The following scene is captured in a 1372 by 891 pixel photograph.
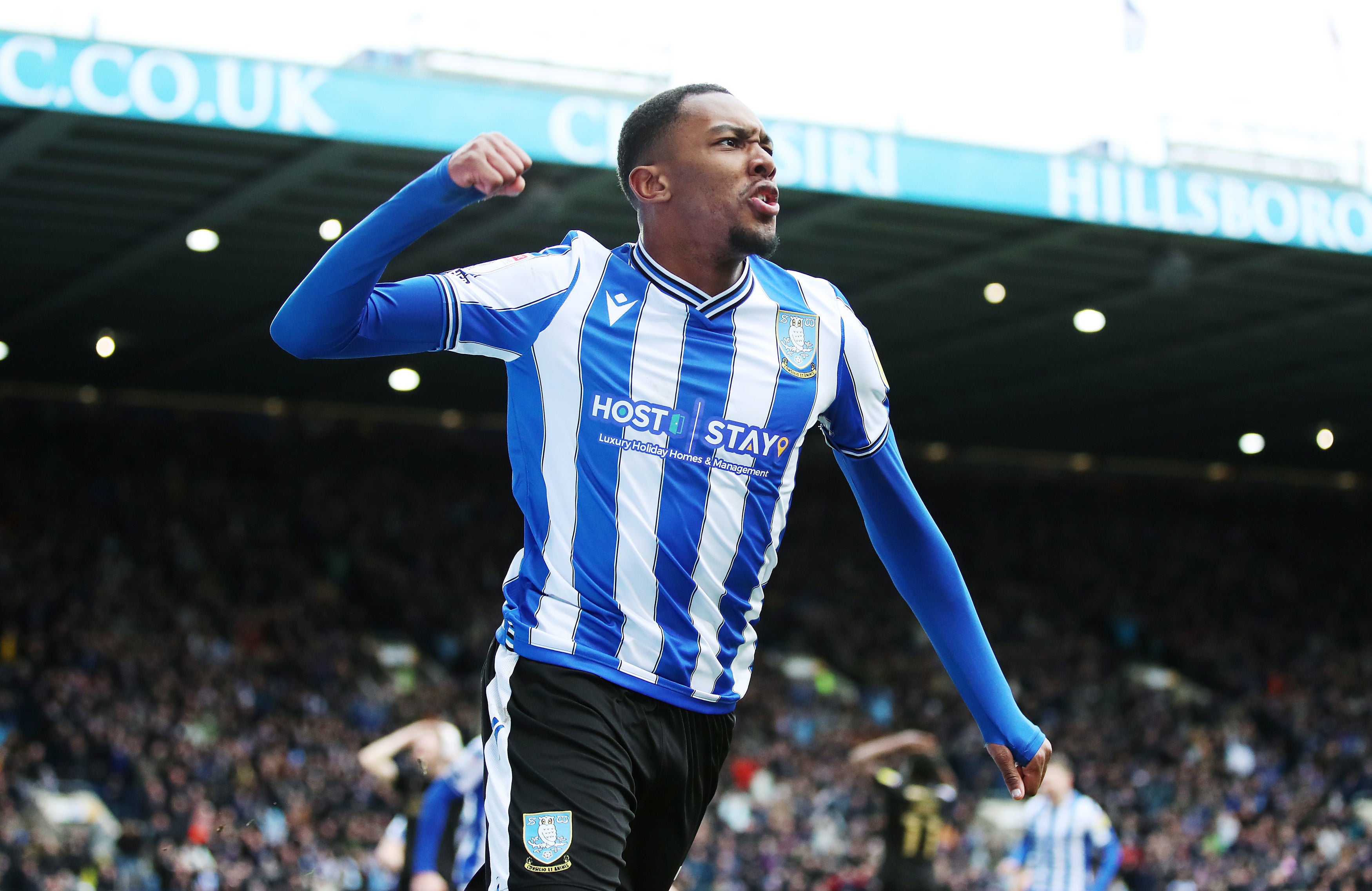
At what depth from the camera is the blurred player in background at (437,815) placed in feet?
23.5

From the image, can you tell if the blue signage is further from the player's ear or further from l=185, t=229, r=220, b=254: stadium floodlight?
the player's ear

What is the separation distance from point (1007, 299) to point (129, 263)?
10464mm

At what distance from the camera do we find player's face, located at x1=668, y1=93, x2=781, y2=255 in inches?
124

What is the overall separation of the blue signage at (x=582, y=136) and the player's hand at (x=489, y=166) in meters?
10.7

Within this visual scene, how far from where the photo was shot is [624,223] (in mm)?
16922

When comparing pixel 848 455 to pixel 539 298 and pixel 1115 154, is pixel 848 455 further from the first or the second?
pixel 1115 154

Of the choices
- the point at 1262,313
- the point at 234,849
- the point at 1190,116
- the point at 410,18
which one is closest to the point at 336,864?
the point at 234,849

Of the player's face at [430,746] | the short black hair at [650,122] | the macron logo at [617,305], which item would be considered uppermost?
the short black hair at [650,122]

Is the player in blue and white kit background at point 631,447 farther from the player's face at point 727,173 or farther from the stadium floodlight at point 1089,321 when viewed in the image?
the stadium floodlight at point 1089,321

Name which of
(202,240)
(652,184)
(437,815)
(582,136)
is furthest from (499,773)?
(202,240)

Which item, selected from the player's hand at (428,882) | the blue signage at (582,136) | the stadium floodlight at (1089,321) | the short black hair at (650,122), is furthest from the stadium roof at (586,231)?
the short black hair at (650,122)

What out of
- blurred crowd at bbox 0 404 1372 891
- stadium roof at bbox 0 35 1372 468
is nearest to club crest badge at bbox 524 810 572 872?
stadium roof at bbox 0 35 1372 468

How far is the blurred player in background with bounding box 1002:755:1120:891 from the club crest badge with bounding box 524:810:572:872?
7868 mm

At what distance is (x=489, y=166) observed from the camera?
2783 mm
